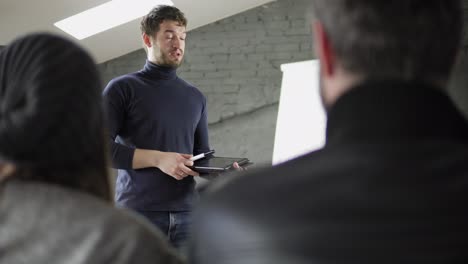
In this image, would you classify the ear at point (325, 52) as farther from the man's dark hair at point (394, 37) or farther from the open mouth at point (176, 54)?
the open mouth at point (176, 54)

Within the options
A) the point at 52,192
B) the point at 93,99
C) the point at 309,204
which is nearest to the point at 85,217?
the point at 52,192

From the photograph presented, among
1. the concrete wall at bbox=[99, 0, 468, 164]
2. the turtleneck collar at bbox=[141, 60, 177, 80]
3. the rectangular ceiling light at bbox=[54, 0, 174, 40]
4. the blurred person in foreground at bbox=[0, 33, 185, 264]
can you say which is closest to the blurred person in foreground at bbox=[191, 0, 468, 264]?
the blurred person in foreground at bbox=[0, 33, 185, 264]

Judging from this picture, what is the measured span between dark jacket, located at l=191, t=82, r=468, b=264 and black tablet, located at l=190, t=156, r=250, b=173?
139 centimetres

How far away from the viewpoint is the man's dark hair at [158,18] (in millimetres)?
2301

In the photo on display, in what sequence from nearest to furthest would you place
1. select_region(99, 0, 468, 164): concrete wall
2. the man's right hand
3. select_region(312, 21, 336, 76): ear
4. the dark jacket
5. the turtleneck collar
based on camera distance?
the dark jacket, select_region(312, 21, 336, 76): ear, the man's right hand, the turtleneck collar, select_region(99, 0, 468, 164): concrete wall

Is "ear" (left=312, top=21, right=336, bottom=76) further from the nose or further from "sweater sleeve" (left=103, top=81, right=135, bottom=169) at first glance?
the nose

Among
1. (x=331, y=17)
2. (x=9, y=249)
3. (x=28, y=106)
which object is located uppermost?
(x=331, y=17)

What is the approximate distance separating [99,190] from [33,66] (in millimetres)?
185

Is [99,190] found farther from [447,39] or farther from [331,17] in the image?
[447,39]

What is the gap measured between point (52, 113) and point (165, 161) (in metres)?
1.25

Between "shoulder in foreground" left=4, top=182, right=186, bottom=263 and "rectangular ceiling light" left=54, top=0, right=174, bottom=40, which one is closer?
"shoulder in foreground" left=4, top=182, right=186, bottom=263

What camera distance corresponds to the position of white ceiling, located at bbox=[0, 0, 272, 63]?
3971 millimetres

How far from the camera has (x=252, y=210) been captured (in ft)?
2.24

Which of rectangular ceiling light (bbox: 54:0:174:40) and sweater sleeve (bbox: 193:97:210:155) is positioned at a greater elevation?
rectangular ceiling light (bbox: 54:0:174:40)
